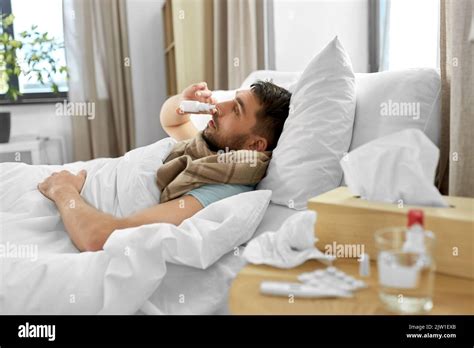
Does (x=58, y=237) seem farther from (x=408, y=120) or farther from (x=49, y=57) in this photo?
(x=49, y=57)

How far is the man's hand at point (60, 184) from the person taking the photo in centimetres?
127

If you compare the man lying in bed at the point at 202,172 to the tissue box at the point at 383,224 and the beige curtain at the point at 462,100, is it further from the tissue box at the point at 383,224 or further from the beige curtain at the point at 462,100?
the beige curtain at the point at 462,100

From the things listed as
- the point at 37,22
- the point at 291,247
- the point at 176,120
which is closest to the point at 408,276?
the point at 291,247

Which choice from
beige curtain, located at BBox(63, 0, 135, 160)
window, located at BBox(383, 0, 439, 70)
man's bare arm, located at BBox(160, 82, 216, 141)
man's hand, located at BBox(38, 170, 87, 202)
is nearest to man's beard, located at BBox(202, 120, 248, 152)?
man's bare arm, located at BBox(160, 82, 216, 141)

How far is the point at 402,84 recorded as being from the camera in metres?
1.17

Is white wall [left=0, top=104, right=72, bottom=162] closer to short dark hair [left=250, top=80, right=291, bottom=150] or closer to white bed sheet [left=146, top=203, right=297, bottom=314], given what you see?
short dark hair [left=250, top=80, right=291, bottom=150]

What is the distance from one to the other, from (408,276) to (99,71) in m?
3.02

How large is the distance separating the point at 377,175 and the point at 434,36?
156cm

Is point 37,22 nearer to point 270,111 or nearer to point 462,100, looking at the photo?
point 270,111

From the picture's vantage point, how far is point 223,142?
4.51ft

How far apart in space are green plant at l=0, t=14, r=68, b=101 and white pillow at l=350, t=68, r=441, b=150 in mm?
2545

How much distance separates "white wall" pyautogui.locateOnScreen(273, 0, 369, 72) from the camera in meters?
2.51

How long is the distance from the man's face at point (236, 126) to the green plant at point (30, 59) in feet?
7.24
